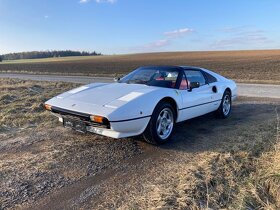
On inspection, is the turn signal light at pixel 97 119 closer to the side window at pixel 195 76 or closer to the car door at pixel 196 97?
the car door at pixel 196 97

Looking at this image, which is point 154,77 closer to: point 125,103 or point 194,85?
point 194,85

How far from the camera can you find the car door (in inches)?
218

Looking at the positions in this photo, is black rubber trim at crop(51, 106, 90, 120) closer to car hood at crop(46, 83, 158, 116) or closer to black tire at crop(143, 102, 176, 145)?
car hood at crop(46, 83, 158, 116)

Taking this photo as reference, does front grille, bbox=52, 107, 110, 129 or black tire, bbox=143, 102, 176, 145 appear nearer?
front grille, bbox=52, 107, 110, 129

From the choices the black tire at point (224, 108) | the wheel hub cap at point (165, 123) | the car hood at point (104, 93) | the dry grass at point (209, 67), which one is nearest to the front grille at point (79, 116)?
the car hood at point (104, 93)

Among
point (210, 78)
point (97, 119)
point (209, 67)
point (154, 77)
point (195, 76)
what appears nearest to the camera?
point (97, 119)

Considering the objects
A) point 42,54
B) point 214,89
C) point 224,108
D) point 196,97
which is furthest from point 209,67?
point 42,54

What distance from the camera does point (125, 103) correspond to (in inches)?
177

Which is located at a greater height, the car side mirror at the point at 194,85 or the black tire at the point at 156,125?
the car side mirror at the point at 194,85

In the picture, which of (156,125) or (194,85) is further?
(194,85)

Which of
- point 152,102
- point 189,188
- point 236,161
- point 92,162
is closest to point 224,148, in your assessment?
point 236,161

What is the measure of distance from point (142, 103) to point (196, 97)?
1583mm

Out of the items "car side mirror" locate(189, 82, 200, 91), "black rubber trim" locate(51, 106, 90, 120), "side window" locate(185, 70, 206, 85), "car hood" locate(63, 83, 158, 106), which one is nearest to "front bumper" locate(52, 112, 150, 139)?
"black rubber trim" locate(51, 106, 90, 120)

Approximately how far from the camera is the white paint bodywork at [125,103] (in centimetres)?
440
